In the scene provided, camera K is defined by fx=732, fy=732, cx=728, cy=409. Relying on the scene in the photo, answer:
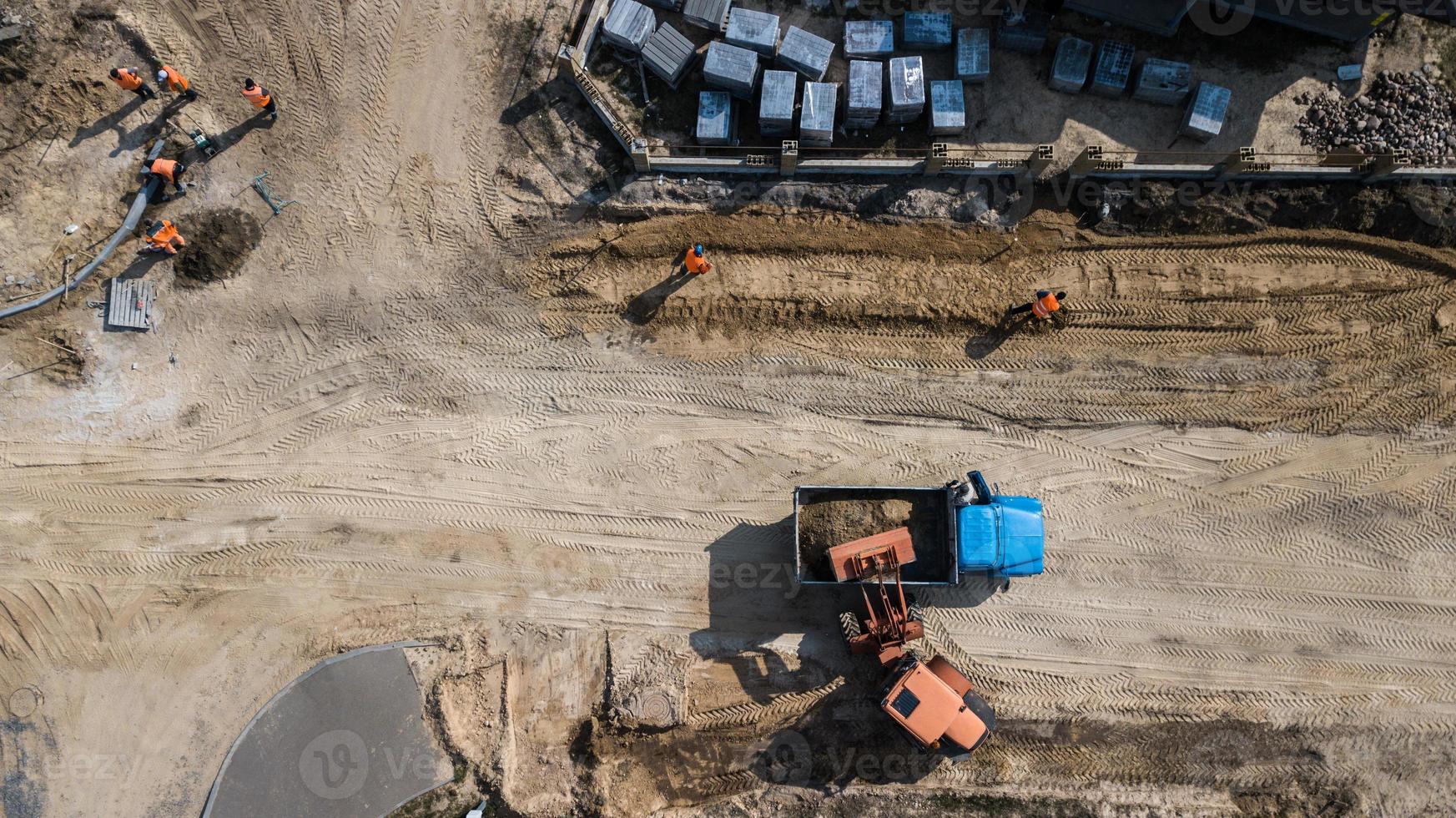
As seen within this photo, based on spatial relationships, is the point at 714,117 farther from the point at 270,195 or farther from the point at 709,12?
the point at 270,195

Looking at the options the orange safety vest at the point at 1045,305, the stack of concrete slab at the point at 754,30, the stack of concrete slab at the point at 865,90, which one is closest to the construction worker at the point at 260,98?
the stack of concrete slab at the point at 754,30

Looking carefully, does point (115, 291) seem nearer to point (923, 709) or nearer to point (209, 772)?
A: point (209, 772)

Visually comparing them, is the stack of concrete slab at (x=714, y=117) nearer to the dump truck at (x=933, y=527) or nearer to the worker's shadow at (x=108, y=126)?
the dump truck at (x=933, y=527)

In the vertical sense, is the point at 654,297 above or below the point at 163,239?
below

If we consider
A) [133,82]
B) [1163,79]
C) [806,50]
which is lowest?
[1163,79]

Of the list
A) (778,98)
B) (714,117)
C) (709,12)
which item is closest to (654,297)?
(714,117)

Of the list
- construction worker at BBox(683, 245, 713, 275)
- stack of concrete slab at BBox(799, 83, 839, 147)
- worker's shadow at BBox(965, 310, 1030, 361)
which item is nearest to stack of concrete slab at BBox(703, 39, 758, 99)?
stack of concrete slab at BBox(799, 83, 839, 147)
